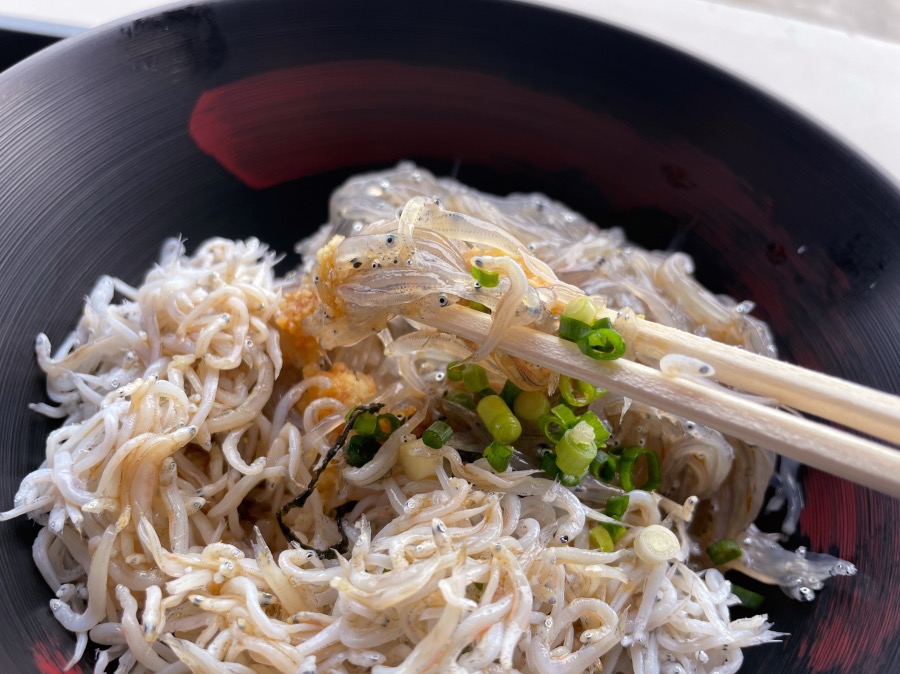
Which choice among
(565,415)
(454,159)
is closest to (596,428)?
(565,415)

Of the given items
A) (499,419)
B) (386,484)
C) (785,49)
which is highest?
(785,49)

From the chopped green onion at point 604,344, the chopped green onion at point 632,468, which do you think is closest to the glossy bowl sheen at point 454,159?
the chopped green onion at point 632,468

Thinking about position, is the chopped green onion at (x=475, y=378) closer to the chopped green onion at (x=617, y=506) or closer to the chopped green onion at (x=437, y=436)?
the chopped green onion at (x=437, y=436)

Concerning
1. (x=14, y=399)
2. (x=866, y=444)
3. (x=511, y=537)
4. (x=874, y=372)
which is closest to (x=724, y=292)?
(x=874, y=372)

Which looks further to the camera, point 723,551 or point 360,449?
point 723,551

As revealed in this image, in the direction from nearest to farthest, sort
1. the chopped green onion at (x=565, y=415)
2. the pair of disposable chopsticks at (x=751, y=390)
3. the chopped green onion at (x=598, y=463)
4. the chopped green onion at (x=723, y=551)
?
1. the pair of disposable chopsticks at (x=751, y=390)
2. the chopped green onion at (x=565, y=415)
3. the chopped green onion at (x=598, y=463)
4. the chopped green onion at (x=723, y=551)

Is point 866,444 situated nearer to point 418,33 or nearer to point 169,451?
point 169,451

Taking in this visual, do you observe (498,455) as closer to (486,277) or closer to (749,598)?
(486,277)
